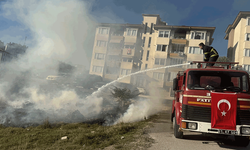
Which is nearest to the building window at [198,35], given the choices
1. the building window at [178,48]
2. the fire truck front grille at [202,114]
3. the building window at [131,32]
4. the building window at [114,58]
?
the building window at [178,48]

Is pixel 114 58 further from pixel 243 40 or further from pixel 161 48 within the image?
pixel 243 40

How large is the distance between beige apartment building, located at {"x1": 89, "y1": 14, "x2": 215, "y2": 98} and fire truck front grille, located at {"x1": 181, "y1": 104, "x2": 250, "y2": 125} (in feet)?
71.4

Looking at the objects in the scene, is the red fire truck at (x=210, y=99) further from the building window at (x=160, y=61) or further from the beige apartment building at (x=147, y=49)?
the building window at (x=160, y=61)

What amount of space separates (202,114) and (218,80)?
1286mm

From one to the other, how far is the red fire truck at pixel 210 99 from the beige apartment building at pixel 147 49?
21337mm

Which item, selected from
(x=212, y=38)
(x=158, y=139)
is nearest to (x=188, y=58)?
(x=212, y=38)

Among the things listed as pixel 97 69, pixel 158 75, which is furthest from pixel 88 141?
pixel 97 69

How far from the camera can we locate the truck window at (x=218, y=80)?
5.18m

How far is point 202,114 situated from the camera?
16.0 ft

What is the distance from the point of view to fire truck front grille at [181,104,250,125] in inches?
185

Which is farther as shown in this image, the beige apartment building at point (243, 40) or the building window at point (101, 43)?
the building window at point (101, 43)

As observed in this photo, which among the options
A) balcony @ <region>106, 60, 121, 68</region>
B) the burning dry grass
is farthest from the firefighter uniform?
balcony @ <region>106, 60, 121, 68</region>

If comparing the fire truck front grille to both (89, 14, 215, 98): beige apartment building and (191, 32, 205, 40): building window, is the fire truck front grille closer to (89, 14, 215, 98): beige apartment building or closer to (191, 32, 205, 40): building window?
(89, 14, 215, 98): beige apartment building

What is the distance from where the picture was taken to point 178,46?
31875mm
